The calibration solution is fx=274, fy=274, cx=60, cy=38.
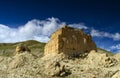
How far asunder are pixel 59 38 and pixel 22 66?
25.4 ft

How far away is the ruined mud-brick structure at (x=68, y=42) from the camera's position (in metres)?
40.2

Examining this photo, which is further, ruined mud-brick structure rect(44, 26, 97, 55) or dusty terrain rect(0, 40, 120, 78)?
ruined mud-brick structure rect(44, 26, 97, 55)

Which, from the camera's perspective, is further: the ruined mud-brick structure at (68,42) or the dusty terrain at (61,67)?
the ruined mud-brick structure at (68,42)

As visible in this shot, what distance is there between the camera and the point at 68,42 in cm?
4062

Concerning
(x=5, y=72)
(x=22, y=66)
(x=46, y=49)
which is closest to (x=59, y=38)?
(x=46, y=49)

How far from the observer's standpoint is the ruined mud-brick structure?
132 ft

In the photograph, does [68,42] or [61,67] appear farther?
[68,42]

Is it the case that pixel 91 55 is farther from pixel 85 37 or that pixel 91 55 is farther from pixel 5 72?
pixel 5 72

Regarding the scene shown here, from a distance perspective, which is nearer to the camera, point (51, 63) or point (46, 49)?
point (51, 63)

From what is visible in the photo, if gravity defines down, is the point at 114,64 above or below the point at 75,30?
below

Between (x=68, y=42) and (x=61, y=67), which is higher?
(x=68, y=42)

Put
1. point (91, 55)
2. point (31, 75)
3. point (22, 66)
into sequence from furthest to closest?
point (91, 55) < point (22, 66) < point (31, 75)

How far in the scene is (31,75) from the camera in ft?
107

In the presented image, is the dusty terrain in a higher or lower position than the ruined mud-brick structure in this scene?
lower
